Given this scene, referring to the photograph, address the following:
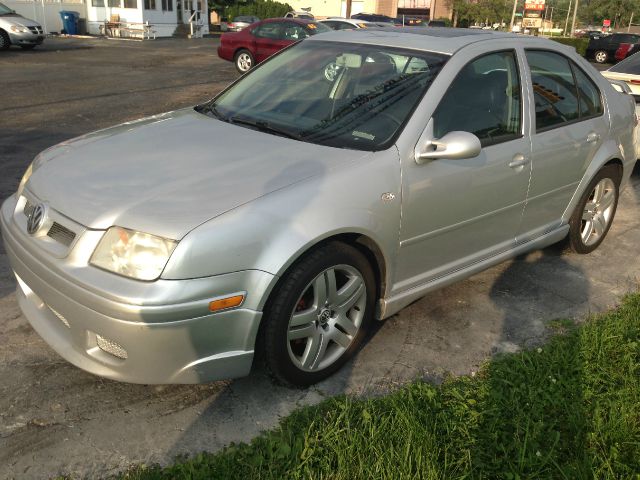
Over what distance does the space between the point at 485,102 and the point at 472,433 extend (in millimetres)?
1931

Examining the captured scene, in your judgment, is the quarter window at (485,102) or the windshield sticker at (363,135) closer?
the windshield sticker at (363,135)

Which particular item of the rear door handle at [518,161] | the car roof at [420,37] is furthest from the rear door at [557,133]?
the car roof at [420,37]

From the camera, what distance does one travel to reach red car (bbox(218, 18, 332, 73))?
16375 millimetres

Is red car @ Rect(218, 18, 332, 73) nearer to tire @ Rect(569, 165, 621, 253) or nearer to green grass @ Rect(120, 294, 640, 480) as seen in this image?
tire @ Rect(569, 165, 621, 253)

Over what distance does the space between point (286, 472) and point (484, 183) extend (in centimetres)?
196

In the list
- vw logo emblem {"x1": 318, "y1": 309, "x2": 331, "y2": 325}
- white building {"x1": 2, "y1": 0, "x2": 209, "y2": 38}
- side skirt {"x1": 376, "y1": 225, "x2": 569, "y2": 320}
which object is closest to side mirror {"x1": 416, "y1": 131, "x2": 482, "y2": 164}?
side skirt {"x1": 376, "y1": 225, "x2": 569, "y2": 320}

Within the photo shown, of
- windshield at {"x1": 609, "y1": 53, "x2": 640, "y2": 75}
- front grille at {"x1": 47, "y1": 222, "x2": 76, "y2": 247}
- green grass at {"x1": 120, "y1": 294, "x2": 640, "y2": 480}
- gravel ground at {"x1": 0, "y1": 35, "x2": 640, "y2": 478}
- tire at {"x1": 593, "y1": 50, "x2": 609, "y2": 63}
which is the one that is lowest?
tire at {"x1": 593, "y1": 50, "x2": 609, "y2": 63}

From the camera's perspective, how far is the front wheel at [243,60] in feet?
55.5

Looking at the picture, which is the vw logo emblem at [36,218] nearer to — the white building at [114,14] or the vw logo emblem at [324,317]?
the vw logo emblem at [324,317]

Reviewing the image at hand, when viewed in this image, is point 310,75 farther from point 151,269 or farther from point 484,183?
point 151,269

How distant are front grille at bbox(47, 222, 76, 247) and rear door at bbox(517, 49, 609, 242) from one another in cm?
270

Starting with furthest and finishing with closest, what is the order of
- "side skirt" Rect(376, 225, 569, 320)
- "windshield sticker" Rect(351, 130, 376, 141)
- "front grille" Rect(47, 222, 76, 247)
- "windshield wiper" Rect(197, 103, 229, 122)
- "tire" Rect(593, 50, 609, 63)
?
"tire" Rect(593, 50, 609, 63), "windshield wiper" Rect(197, 103, 229, 122), "side skirt" Rect(376, 225, 569, 320), "windshield sticker" Rect(351, 130, 376, 141), "front grille" Rect(47, 222, 76, 247)

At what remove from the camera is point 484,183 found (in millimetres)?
3479

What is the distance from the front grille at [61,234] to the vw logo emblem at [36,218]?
9 centimetres
